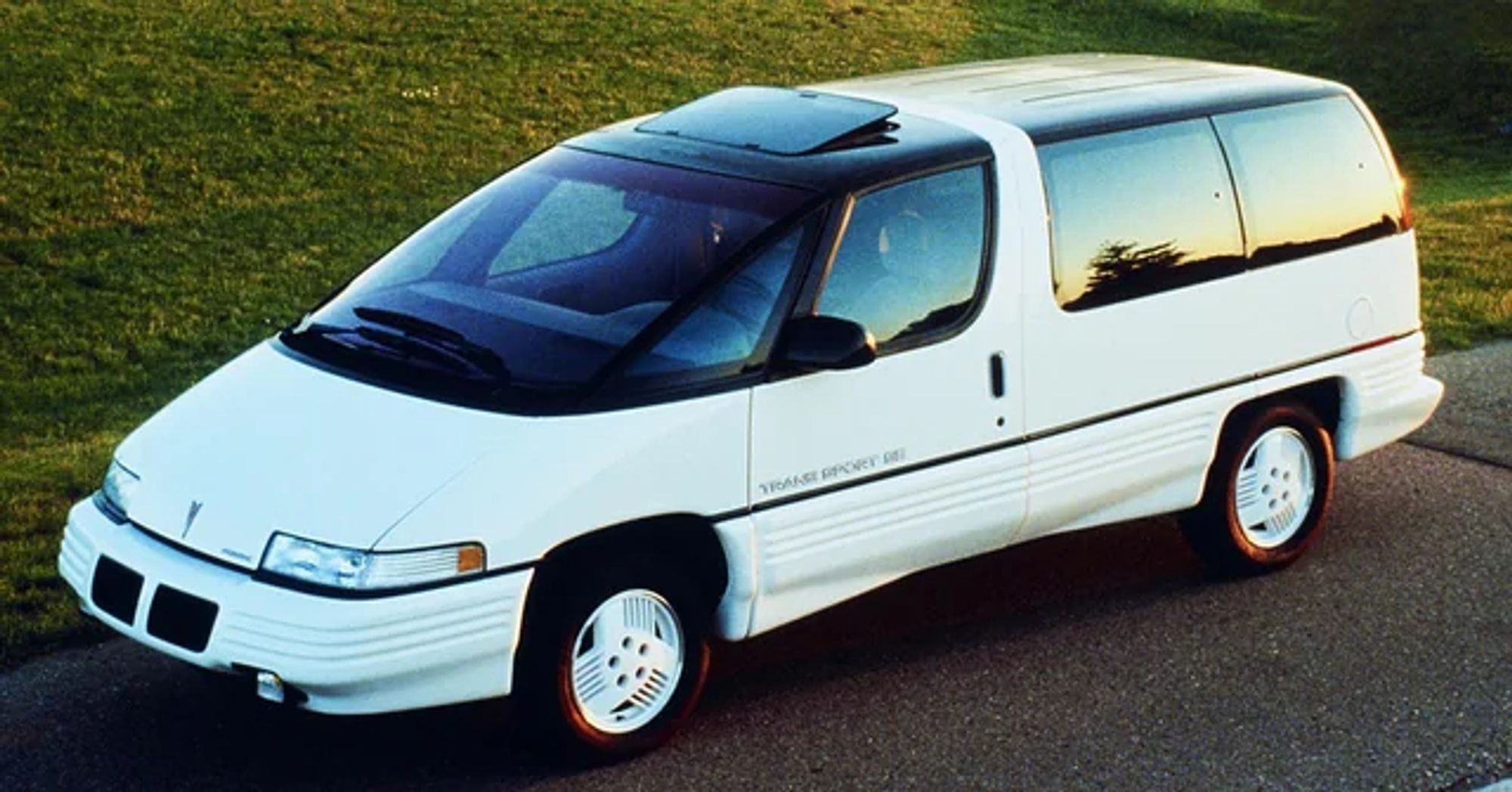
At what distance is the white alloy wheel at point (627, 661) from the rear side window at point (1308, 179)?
8.66 ft

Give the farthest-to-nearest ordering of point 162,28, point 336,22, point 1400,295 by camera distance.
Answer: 1. point 336,22
2. point 162,28
3. point 1400,295

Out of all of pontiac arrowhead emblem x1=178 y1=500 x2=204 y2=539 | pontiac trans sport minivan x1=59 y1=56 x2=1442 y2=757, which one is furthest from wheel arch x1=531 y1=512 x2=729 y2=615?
pontiac arrowhead emblem x1=178 y1=500 x2=204 y2=539

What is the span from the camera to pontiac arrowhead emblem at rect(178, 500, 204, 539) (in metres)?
5.53

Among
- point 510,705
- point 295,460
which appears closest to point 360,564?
point 295,460

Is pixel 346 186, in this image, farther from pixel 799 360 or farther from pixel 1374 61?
pixel 1374 61

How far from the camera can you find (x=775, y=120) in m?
6.73

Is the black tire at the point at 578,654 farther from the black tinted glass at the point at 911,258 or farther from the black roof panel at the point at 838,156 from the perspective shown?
the black roof panel at the point at 838,156

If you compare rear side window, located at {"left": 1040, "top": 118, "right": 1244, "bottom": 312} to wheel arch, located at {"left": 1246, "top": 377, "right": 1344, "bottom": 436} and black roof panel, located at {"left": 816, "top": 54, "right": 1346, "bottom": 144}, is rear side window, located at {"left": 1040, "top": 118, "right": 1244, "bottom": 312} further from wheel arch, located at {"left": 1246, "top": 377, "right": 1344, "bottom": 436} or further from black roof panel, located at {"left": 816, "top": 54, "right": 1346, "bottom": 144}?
wheel arch, located at {"left": 1246, "top": 377, "right": 1344, "bottom": 436}

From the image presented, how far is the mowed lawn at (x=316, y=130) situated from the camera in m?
11.8

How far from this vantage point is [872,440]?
6125 millimetres

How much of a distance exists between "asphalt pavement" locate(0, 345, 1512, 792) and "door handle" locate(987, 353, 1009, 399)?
86 centimetres

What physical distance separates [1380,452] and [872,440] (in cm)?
364

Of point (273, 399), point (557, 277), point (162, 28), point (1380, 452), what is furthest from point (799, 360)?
point (162, 28)

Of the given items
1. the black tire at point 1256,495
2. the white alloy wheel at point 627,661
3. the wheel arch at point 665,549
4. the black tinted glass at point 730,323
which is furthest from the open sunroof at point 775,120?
the black tire at point 1256,495
